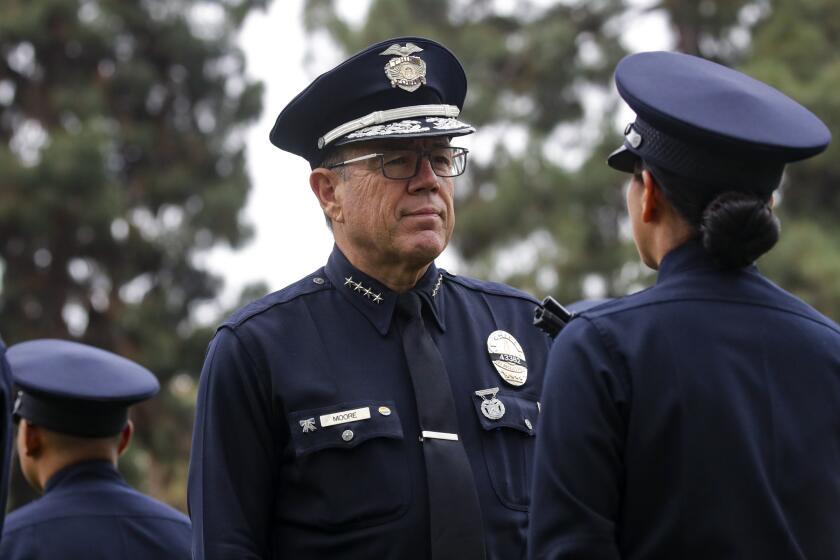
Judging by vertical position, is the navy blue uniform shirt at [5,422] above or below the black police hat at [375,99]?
below

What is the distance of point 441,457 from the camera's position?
345 cm

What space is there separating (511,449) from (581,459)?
98 cm

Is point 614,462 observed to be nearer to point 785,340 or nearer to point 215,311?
point 785,340

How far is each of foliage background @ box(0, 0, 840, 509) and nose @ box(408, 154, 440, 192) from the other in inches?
388

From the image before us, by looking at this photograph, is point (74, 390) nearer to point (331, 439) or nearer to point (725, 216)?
point (331, 439)

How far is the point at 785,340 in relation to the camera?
276 centimetres

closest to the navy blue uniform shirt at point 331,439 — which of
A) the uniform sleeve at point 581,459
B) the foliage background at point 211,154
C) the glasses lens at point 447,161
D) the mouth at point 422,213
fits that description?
the mouth at point 422,213

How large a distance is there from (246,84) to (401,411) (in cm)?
1647

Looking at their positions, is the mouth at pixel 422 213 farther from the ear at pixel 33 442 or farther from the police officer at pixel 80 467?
the ear at pixel 33 442

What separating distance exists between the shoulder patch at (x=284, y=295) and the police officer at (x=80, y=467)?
125 centimetres

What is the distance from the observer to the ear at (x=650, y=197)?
2.80m

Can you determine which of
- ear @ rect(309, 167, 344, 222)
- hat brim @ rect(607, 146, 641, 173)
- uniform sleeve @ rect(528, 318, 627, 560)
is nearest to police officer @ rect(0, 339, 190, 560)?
ear @ rect(309, 167, 344, 222)

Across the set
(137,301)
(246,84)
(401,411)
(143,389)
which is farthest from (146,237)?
(401,411)

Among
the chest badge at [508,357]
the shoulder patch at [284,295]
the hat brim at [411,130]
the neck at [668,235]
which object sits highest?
the hat brim at [411,130]
